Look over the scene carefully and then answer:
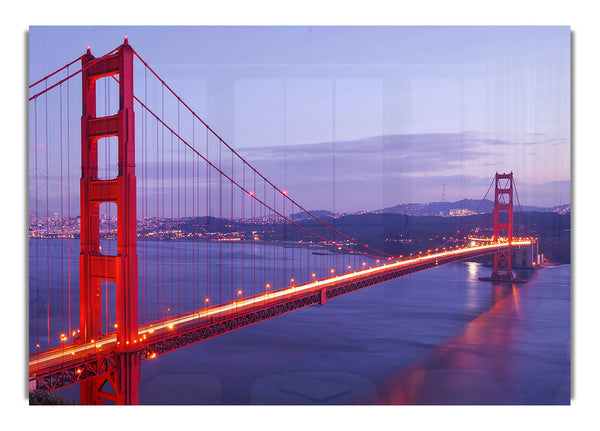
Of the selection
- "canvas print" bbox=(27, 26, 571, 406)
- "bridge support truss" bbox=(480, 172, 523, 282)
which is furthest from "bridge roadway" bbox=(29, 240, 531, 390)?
"bridge support truss" bbox=(480, 172, 523, 282)

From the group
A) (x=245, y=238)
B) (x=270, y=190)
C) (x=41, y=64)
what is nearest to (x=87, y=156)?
(x=41, y=64)

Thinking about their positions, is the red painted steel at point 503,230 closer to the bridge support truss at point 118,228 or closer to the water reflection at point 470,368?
the water reflection at point 470,368

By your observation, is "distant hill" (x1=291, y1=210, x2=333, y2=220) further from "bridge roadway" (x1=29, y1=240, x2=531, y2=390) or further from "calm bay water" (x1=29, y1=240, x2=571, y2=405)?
"calm bay water" (x1=29, y1=240, x2=571, y2=405)

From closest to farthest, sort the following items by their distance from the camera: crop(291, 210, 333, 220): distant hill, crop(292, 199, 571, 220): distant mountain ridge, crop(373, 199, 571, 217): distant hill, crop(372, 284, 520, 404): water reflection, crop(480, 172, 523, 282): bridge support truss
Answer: crop(372, 284, 520, 404): water reflection → crop(373, 199, 571, 217): distant hill → crop(292, 199, 571, 220): distant mountain ridge → crop(291, 210, 333, 220): distant hill → crop(480, 172, 523, 282): bridge support truss

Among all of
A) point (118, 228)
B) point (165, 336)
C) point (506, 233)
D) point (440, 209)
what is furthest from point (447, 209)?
point (506, 233)

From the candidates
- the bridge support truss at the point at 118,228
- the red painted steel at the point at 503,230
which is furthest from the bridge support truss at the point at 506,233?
the bridge support truss at the point at 118,228

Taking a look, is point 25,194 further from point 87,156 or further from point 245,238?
point 245,238
